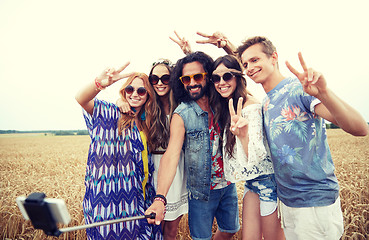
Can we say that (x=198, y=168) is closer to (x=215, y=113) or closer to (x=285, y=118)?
(x=215, y=113)

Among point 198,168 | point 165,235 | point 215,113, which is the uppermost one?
point 215,113

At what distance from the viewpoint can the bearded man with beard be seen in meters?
2.58

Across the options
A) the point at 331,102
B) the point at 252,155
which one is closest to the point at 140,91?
the point at 252,155

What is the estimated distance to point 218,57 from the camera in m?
2.73

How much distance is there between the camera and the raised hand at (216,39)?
3183 mm

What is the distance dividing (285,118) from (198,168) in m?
1.15

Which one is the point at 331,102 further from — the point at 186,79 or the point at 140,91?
the point at 140,91

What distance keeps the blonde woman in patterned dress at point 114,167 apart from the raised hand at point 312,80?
1770mm

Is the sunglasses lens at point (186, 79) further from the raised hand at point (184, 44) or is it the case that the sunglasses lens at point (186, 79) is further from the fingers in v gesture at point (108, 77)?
the raised hand at point (184, 44)

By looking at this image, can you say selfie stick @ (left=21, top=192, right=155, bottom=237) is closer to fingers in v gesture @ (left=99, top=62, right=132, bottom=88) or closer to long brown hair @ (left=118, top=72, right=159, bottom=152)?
fingers in v gesture @ (left=99, top=62, right=132, bottom=88)

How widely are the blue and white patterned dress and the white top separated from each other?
1.11 metres

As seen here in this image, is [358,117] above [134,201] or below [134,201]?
above

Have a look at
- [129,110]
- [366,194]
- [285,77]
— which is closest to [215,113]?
[285,77]

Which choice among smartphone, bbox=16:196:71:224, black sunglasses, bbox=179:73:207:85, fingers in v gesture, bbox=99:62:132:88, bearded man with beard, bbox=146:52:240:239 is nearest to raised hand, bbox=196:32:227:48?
bearded man with beard, bbox=146:52:240:239
